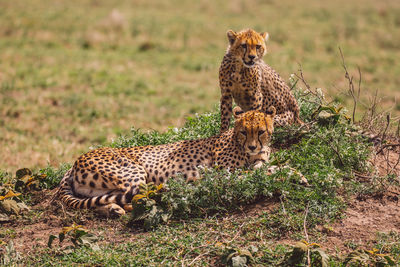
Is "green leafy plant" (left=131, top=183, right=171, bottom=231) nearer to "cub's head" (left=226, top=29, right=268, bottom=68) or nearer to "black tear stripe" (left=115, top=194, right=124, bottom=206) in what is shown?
"black tear stripe" (left=115, top=194, right=124, bottom=206)

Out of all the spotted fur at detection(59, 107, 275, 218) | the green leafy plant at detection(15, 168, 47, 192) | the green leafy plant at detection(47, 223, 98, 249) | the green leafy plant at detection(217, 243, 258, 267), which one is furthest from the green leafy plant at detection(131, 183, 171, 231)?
the green leafy plant at detection(15, 168, 47, 192)

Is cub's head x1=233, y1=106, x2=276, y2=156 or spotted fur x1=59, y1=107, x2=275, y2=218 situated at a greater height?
cub's head x1=233, y1=106, x2=276, y2=156

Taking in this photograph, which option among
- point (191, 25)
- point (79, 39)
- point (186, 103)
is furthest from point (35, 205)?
point (191, 25)

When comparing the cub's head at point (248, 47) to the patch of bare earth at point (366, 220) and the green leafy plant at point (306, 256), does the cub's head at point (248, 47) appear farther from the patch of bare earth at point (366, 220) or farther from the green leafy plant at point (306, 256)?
the green leafy plant at point (306, 256)

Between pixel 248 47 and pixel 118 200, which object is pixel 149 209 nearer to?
pixel 118 200

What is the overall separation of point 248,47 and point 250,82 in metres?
0.47

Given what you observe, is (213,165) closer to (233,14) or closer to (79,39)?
(79,39)

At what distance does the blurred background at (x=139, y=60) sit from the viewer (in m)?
9.09

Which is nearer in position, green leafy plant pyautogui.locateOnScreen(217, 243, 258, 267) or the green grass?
green leafy plant pyautogui.locateOnScreen(217, 243, 258, 267)

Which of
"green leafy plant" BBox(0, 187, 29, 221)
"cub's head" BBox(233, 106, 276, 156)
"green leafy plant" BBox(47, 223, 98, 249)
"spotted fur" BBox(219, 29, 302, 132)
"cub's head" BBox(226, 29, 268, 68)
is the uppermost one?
"cub's head" BBox(226, 29, 268, 68)

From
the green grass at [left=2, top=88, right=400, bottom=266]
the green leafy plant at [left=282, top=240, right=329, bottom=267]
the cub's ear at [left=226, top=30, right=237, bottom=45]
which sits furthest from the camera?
the cub's ear at [left=226, top=30, right=237, bottom=45]

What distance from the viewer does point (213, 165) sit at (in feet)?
17.2

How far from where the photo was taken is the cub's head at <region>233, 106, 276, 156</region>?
482 centimetres

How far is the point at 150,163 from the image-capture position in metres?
5.32
